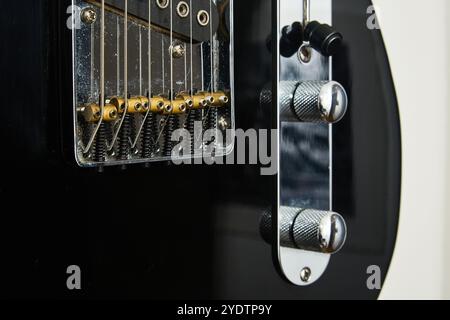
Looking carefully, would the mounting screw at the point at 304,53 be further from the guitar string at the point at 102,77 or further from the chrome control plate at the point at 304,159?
the guitar string at the point at 102,77

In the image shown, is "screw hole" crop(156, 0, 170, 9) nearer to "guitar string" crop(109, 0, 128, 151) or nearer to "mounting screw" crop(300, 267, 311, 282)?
"guitar string" crop(109, 0, 128, 151)

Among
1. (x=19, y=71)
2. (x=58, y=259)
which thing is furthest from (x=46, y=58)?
(x=58, y=259)

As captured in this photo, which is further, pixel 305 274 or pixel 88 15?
pixel 305 274

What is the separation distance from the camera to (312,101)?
58 centimetres

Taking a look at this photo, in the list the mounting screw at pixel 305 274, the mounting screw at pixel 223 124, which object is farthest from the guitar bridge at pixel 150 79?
the mounting screw at pixel 305 274

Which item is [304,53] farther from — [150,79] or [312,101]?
[150,79]

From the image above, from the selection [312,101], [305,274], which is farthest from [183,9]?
[305,274]

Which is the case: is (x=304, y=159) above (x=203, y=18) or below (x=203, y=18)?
below

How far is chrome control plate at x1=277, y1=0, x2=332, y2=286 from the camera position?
60 cm

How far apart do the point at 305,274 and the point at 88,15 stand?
278 millimetres

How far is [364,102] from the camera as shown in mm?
670

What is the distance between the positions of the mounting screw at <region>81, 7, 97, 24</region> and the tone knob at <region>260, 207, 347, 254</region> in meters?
0.21
